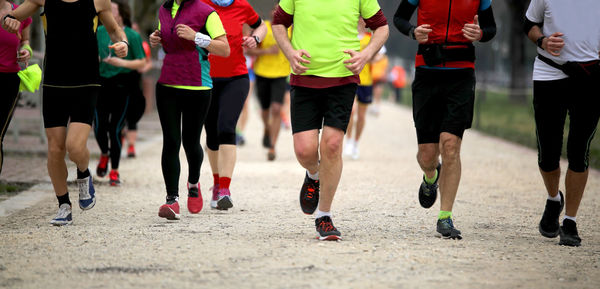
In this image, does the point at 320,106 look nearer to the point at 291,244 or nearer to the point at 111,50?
the point at 291,244

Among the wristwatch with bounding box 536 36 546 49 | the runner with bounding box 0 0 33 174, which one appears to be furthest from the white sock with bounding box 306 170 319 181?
the runner with bounding box 0 0 33 174

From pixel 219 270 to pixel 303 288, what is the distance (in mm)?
666

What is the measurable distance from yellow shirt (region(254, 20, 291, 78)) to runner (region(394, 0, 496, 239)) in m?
6.34

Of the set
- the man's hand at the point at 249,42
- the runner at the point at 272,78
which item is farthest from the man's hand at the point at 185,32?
the runner at the point at 272,78

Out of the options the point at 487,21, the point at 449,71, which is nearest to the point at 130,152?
the point at 449,71

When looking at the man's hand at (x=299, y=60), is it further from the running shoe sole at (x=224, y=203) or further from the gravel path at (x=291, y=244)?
the running shoe sole at (x=224, y=203)

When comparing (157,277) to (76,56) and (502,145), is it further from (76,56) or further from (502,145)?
(502,145)

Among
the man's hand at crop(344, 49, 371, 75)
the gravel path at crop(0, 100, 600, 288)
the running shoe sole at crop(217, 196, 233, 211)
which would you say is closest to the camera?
the gravel path at crop(0, 100, 600, 288)

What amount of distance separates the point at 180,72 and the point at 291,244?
5.84 feet

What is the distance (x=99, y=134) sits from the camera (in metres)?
10.1

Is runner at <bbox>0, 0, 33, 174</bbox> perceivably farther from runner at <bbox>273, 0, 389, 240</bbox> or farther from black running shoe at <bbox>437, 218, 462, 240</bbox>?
black running shoe at <bbox>437, 218, 462, 240</bbox>

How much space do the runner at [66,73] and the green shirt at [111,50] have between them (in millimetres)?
2895

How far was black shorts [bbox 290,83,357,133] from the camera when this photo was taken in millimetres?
6438

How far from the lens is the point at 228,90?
8164 millimetres
